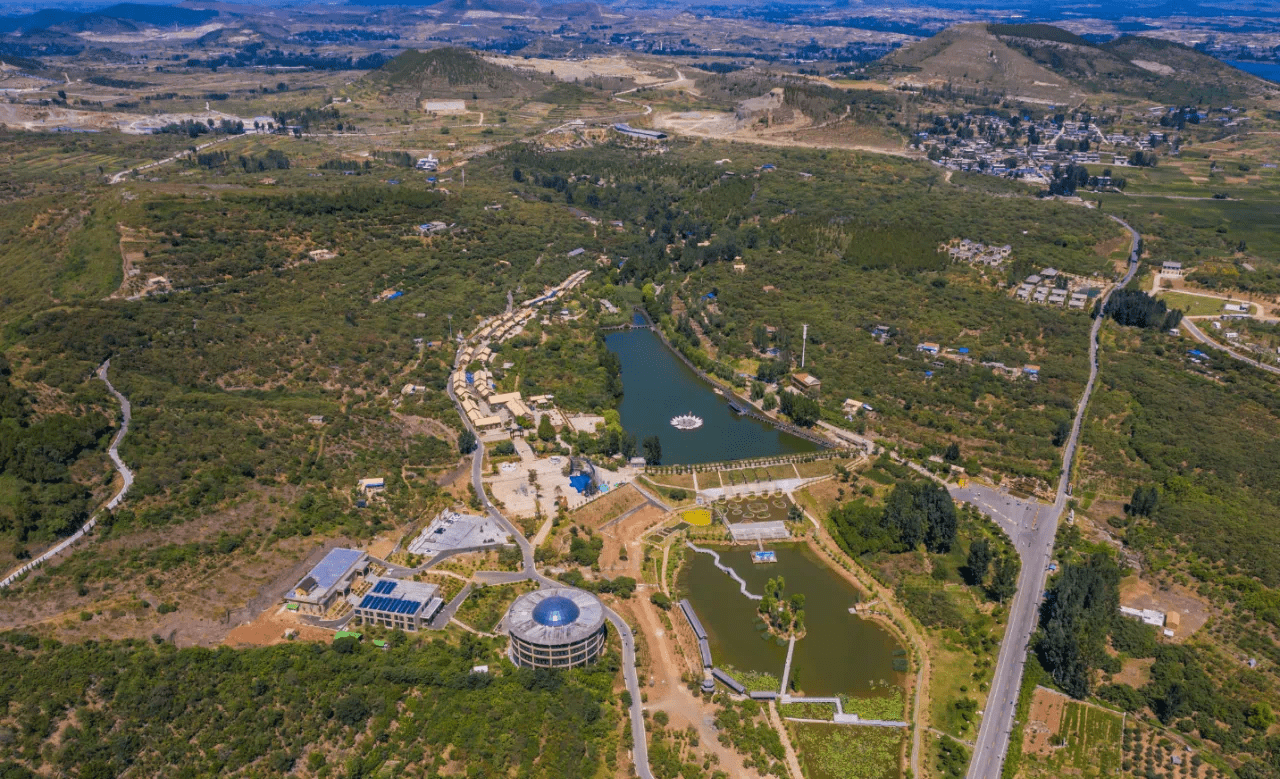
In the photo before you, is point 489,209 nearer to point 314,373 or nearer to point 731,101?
point 314,373

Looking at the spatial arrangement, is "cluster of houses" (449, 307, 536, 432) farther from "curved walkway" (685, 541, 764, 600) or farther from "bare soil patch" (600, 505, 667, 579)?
"curved walkway" (685, 541, 764, 600)

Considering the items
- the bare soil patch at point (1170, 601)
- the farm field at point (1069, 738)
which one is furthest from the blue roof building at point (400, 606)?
the bare soil patch at point (1170, 601)

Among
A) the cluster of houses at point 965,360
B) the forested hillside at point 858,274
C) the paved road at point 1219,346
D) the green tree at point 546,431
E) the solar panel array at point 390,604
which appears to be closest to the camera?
the solar panel array at point 390,604

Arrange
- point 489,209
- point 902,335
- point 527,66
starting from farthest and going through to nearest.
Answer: point 527,66 → point 489,209 → point 902,335

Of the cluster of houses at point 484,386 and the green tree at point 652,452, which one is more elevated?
the cluster of houses at point 484,386

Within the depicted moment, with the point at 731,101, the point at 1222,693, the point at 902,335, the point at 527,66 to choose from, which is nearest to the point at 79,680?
the point at 1222,693

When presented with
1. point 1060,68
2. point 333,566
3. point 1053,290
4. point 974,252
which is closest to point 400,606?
point 333,566

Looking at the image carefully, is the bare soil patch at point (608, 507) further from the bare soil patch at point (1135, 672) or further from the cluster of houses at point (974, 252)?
the cluster of houses at point (974, 252)

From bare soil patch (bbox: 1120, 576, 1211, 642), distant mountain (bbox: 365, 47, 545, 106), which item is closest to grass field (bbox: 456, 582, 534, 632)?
bare soil patch (bbox: 1120, 576, 1211, 642)
